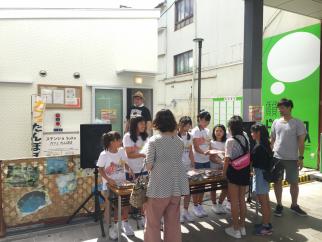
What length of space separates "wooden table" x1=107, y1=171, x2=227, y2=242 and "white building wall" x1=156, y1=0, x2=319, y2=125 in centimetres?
642

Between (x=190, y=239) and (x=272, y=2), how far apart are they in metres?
5.70

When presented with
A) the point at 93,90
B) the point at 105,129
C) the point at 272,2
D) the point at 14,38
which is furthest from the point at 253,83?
the point at 14,38

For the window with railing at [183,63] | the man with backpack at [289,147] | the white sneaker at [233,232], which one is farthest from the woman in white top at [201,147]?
the window with railing at [183,63]

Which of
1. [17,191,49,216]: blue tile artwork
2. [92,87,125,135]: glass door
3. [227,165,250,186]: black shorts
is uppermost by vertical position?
[92,87,125,135]: glass door

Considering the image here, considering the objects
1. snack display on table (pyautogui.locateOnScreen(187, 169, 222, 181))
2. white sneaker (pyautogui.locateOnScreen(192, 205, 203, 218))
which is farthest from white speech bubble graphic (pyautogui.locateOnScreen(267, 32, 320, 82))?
white sneaker (pyautogui.locateOnScreen(192, 205, 203, 218))

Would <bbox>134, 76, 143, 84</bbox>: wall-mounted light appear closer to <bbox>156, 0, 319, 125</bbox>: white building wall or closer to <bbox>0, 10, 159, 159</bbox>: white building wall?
<bbox>0, 10, 159, 159</bbox>: white building wall

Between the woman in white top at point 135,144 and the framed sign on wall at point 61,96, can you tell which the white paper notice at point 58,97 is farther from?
the woman in white top at point 135,144

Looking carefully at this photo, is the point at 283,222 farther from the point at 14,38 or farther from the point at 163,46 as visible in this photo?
the point at 163,46

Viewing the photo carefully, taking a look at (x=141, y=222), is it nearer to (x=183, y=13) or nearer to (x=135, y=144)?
(x=135, y=144)

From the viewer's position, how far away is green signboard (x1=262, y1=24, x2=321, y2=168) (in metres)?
8.09

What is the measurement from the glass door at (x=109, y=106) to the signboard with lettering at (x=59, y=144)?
786mm

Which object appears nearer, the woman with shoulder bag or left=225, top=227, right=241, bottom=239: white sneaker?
the woman with shoulder bag

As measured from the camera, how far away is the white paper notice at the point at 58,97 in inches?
305

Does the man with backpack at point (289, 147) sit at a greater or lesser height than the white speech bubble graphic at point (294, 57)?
lesser
